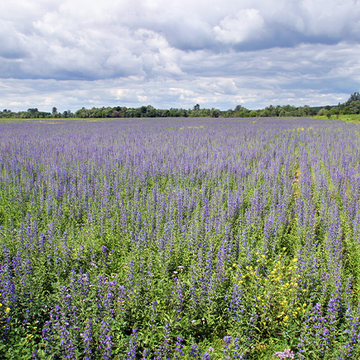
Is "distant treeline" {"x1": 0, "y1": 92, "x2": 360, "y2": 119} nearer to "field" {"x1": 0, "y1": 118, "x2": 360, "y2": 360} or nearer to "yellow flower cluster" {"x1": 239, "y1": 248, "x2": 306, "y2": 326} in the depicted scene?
"field" {"x1": 0, "y1": 118, "x2": 360, "y2": 360}

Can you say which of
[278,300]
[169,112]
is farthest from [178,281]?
[169,112]

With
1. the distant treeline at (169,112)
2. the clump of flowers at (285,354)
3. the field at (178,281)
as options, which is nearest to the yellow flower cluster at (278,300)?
the field at (178,281)

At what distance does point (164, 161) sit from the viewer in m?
11.0

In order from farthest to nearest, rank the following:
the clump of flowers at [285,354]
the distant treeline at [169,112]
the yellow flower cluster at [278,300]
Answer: the distant treeline at [169,112] < the yellow flower cluster at [278,300] < the clump of flowers at [285,354]

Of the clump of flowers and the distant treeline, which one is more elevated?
the distant treeline

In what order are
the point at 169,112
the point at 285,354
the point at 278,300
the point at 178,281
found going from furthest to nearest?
the point at 169,112 < the point at 278,300 < the point at 178,281 < the point at 285,354

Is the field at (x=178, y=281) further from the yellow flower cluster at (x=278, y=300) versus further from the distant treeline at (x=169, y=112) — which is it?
the distant treeline at (x=169, y=112)

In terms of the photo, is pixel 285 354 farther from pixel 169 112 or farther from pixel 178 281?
pixel 169 112

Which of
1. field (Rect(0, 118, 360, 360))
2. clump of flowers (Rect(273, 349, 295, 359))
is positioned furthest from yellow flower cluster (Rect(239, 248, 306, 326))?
clump of flowers (Rect(273, 349, 295, 359))

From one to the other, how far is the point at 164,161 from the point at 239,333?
864 centimetres

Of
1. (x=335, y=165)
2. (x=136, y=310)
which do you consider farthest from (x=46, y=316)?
(x=335, y=165)

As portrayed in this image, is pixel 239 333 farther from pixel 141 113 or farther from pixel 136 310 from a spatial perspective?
pixel 141 113

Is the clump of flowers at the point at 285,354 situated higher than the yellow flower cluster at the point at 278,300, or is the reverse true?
the yellow flower cluster at the point at 278,300

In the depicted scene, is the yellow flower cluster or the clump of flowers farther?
the yellow flower cluster
